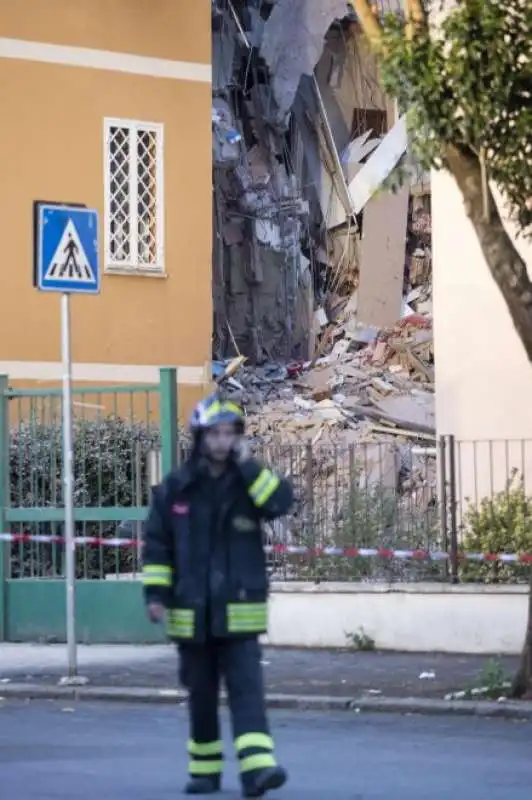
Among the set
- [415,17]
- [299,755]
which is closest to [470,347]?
[415,17]

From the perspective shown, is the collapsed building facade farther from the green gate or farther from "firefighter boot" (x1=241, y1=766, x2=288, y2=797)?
"firefighter boot" (x1=241, y1=766, x2=288, y2=797)

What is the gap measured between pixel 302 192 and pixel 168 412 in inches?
731

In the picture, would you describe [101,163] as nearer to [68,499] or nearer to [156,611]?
[68,499]

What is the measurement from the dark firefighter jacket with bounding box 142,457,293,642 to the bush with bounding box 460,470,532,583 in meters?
7.29

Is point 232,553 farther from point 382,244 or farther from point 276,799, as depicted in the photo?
point 382,244

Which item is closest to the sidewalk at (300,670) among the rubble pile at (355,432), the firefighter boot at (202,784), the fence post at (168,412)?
the rubble pile at (355,432)

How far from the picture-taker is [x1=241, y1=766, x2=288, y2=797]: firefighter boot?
7.61 meters

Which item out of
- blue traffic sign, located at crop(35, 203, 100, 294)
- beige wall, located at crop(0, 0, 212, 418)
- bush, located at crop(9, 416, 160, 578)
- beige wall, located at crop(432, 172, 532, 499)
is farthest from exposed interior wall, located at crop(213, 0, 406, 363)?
blue traffic sign, located at crop(35, 203, 100, 294)

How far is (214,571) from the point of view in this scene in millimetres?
7910

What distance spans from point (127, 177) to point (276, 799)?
16357 millimetres

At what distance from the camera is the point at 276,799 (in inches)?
314

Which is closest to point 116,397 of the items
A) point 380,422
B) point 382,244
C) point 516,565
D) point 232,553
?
point 516,565

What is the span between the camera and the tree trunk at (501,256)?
11516mm

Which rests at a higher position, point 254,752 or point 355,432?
point 355,432
